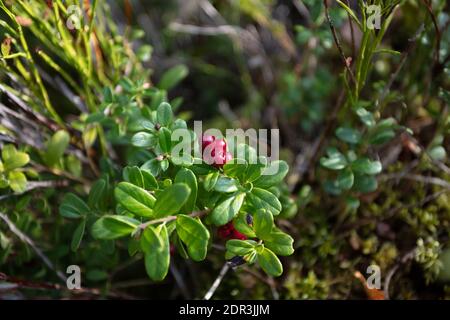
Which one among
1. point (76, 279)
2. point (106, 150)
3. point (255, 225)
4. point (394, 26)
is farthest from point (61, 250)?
point (394, 26)

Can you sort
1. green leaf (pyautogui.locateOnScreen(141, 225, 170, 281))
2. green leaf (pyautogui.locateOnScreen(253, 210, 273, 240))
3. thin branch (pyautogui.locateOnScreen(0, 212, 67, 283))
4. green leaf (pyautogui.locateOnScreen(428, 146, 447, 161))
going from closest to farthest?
green leaf (pyautogui.locateOnScreen(141, 225, 170, 281)) < green leaf (pyautogui.locateOnScreen(253, 210, 273, 240)) < thin branch (pyautogui.locateOnScreen(0, 212, 67, 283)) < green leaf (pyautogui.locateOnScreen(428, 146, 447, 161))

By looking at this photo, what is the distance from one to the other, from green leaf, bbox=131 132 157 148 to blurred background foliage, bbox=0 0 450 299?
0.20m

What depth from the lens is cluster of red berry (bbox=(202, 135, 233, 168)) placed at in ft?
3.29

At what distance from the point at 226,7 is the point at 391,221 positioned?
1.08 meters

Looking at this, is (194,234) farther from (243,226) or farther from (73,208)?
(73,208)

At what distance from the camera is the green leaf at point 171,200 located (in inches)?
32.5

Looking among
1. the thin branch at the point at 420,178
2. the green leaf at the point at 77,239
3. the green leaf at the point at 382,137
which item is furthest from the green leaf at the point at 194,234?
the thin branch at the point at 420,178

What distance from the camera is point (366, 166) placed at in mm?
1183

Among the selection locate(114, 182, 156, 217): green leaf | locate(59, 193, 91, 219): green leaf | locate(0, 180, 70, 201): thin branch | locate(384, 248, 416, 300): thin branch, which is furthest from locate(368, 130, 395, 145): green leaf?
locate(0, 180, 70, 201): thin branch

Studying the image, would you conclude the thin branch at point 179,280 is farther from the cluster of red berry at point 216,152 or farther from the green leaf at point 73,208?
the cluster of red berry at point 216,152

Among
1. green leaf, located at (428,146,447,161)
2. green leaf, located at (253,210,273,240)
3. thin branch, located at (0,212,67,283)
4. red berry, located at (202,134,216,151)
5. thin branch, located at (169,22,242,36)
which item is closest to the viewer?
green leaf, located at (253,210,273,240)

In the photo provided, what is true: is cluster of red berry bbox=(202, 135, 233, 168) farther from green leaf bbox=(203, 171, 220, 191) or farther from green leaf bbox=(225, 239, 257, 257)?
green leaf bbox=(225, 239, 257, 257)

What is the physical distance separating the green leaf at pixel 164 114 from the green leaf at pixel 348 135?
483 mm

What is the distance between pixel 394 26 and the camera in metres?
1.73
